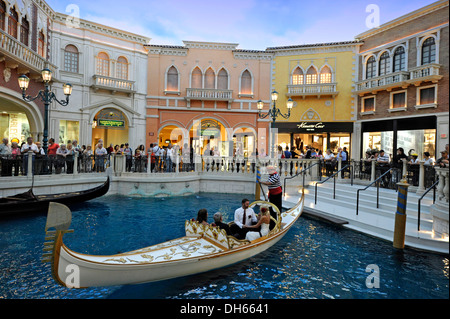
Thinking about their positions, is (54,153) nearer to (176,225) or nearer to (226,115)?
(176,225)

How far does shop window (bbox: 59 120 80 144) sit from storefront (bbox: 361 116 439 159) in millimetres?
15211

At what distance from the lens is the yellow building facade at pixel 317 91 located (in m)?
16.8

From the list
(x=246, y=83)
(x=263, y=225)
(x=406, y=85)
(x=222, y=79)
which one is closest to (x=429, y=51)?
(x=406, y=85)

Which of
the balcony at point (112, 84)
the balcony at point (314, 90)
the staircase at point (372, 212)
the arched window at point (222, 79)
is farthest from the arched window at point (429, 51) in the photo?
the balcony at point (112, 84)

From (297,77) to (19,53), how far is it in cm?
1353

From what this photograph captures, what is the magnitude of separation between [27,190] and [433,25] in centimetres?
1726

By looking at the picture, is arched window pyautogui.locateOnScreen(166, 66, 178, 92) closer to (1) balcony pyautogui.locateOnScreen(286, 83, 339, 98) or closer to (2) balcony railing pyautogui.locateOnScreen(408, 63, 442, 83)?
(1) balcony pyautogui.locateOnScreen(286, 83, 339, 98)

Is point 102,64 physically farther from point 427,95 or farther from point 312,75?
point 427,95

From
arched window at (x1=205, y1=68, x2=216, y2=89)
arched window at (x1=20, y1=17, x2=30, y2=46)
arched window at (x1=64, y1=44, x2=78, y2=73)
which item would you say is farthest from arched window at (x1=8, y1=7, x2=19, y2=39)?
arched window at (x1=205, y1=68, x2=216, y2=89)

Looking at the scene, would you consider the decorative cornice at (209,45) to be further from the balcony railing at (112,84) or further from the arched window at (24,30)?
the arched window at (24,30)

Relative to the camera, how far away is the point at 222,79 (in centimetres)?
1780

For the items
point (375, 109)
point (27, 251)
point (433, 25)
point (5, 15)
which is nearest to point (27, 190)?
point (27, 251)

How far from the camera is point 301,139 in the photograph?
1773cm

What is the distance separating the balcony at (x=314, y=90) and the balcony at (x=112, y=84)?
A: 8.87 meters
